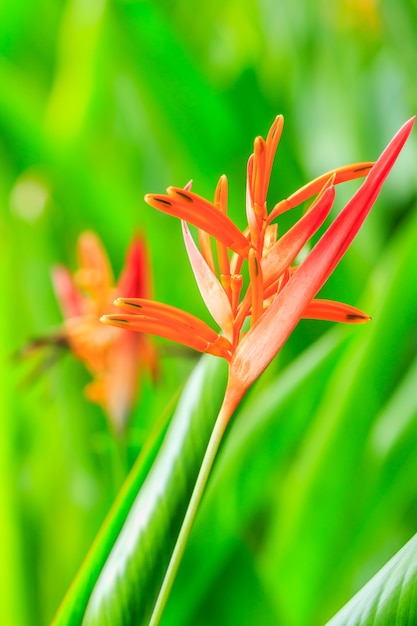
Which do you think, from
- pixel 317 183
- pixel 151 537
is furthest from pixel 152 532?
pixel 317 183

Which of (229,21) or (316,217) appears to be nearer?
(316,217)

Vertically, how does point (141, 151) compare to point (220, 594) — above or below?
above

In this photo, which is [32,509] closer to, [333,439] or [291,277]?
[333,439]

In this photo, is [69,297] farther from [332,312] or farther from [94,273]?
[332,312]

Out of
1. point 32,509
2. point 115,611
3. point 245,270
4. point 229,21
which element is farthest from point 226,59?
point 115,611

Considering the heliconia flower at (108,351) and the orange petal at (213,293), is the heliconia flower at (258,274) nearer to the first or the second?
the orange petal at (213,293)

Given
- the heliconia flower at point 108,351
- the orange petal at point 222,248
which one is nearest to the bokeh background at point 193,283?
the heliconia flower at point 108,351

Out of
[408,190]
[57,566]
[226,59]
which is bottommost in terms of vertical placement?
[57,566]
